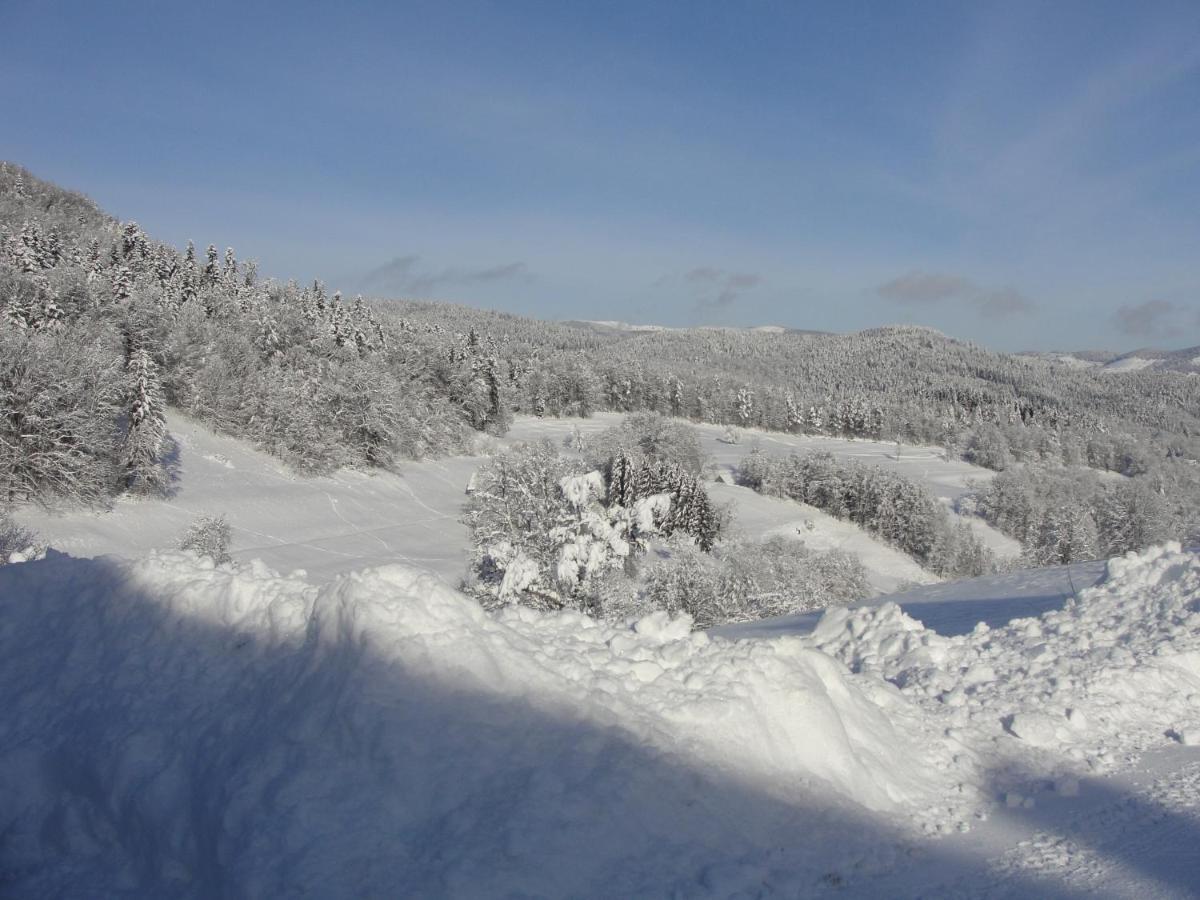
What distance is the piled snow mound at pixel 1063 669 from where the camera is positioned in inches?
274

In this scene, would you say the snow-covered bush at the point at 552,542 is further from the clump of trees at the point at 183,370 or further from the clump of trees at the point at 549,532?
the clump of trees at the point at 183,370

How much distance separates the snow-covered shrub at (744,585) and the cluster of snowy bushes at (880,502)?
19.3m

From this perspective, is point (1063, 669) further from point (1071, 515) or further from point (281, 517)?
point (1071, 515)

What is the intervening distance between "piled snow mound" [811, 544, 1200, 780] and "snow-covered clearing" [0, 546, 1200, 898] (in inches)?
1.7

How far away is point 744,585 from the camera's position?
27.1m

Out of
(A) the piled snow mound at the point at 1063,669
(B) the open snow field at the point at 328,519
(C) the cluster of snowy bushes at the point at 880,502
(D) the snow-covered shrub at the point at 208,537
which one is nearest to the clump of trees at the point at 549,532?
(B) the open snow field at the point at 328,519

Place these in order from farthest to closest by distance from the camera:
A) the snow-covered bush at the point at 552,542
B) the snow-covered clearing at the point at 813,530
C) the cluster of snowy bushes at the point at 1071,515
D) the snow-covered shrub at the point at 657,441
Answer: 1. the snow-covered shrub at the point at 657,441
2. the cluster of snowy bushes at the point at 1071,515
3. the snow-covered clearing at the point at 813,530
4. the snow-covered bush at the point at 552,542

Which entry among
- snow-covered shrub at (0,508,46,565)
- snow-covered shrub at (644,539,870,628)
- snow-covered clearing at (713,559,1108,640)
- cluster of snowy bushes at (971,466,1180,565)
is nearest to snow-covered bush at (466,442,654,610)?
snow-covered shrub at (644,539,870,628)

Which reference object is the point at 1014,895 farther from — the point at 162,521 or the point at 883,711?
the point at 162,521

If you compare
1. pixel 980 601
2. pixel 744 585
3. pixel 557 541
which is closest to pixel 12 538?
pixel 557 541

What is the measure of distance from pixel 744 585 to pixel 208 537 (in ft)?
70.3

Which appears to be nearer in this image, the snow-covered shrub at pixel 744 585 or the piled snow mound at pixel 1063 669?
the piled snow mound at pixel 1063 669

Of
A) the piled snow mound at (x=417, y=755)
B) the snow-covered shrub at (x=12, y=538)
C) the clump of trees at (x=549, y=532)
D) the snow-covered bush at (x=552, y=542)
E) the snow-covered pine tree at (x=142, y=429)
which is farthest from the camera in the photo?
the snow-covered pine tree at (x=142, y=429)

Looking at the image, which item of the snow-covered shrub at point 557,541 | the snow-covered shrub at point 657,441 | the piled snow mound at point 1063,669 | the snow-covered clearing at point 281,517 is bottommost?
the snow-covered clearing at point 281,517
